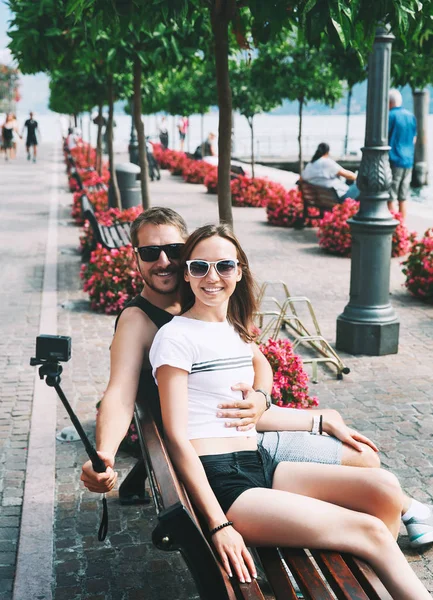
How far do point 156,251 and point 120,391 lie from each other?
2.05 ft

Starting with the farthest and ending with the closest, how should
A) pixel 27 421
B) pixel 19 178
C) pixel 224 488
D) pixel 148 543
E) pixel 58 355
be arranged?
pixel 19 178
pixel 27 421
pixel 148 543
pixel 224 488
pixel 58 355

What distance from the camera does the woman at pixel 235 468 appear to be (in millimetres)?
2854

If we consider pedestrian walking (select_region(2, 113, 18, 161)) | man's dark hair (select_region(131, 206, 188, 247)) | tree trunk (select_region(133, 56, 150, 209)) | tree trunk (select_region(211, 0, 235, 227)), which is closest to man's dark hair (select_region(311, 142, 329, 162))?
tree trunk (select_region(133, 56, 150, 209))

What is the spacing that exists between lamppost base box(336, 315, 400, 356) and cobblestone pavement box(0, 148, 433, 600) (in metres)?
0.11

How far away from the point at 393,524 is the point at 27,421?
324 centimetres

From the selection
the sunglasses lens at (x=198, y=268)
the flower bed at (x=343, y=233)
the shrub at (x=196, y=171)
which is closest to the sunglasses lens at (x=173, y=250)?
the sunglasses lens at (x=198, y=268)

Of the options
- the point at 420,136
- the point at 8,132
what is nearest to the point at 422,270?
the point at 420,136

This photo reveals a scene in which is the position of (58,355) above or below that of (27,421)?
above

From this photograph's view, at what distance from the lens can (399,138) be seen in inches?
520

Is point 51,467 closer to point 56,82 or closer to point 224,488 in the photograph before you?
point 224,488

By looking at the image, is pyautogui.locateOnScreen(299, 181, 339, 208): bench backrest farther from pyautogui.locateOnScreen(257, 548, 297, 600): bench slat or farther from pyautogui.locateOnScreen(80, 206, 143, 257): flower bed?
pyautogui.locateOnScreen(257, 548, 297, 600): bench slat

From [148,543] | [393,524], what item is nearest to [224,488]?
[393,524]

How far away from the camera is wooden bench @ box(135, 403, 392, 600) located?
259 centimetres

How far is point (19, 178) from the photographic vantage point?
2811cm
